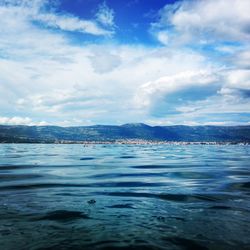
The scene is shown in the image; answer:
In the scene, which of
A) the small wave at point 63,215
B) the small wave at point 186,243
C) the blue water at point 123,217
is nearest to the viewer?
the small wave at point 186,243

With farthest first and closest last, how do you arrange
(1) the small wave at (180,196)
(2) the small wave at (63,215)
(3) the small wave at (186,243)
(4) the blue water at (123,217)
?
(1) the small wave at (180,196) → (2) the small wave at (63,215) → (4) the blue water at (123,217) → (3) the small wave at (186,243)

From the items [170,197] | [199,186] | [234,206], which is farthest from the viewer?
[199,186]

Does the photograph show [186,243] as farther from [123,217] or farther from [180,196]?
[180,196]

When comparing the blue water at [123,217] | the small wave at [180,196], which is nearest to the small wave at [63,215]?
the blue water at [123,217]

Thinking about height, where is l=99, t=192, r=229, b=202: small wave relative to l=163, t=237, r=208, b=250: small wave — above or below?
above

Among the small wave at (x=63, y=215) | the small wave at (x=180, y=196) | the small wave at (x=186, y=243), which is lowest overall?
A: the small wave at (x=186, y=243)

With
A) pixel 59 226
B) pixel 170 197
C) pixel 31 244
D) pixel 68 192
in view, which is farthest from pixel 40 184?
pixel 31 244

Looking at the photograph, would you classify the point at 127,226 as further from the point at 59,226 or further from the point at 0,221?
the point at 0,221

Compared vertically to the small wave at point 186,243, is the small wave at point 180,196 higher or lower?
higher

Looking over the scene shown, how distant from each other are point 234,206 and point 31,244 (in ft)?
37.9

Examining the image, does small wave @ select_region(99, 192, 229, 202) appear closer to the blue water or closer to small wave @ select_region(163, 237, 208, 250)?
the blue water

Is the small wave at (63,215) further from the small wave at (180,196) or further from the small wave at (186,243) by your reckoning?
the small wave at (180,196)

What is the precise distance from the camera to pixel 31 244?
11703 millimetres

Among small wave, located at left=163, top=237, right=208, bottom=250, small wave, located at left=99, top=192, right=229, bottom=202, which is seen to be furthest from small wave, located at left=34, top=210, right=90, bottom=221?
small wave, located at left=99, top=192, right=229, bottom=202
